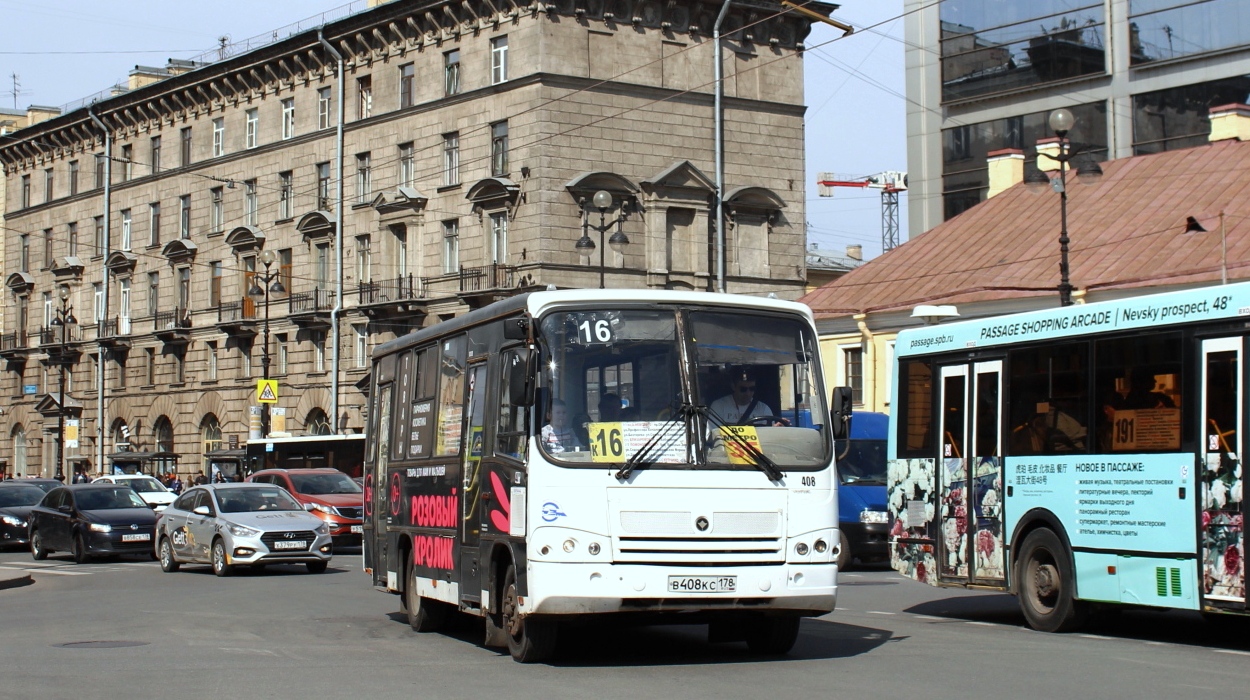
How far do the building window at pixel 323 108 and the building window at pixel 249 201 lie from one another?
16.8 feet

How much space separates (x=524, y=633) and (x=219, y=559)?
1416 centimetres

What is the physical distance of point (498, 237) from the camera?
54.3 m

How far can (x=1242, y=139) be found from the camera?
39.3 meters

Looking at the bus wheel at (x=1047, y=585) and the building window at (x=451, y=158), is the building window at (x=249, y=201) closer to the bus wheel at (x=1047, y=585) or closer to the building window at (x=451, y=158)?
the building window at (x=451, y=158)

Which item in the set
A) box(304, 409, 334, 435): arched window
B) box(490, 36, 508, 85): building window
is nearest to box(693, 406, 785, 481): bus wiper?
box(490, 36, 508, 85): building window

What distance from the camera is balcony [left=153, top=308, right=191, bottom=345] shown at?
68562mm

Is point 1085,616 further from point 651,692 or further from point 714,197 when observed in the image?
point 714,197

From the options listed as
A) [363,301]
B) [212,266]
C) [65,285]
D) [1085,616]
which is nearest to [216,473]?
[363,301]

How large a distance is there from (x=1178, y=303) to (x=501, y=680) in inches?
245

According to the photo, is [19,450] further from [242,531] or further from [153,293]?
[242,531]

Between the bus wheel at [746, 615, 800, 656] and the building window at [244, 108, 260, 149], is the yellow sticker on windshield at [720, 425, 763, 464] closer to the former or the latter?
the bus wheel at [746, 615, 800, 656]

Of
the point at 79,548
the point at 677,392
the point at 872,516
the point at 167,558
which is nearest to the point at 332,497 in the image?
the point at 79,548

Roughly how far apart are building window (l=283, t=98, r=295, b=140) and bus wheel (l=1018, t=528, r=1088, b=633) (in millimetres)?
51580

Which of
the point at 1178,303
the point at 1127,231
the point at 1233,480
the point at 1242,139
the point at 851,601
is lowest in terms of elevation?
the point at 851,601
